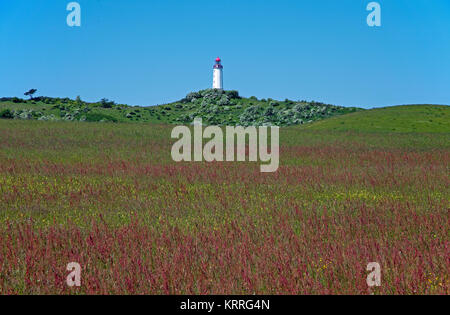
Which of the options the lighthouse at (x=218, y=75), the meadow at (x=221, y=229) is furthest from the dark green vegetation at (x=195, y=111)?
the meadow at (x=221, y=229)

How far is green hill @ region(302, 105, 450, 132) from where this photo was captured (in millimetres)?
56062

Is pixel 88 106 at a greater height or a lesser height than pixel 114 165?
greater

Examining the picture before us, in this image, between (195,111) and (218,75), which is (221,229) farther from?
(218,75)

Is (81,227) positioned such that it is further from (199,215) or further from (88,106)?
(88,106)

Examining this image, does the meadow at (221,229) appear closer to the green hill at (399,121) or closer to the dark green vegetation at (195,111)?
the green hill at (399,121)

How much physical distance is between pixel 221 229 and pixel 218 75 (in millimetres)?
107796

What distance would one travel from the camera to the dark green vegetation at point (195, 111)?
83.6 m

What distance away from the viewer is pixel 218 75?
113875 millimetres

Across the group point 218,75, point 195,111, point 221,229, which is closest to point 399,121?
point 195,111

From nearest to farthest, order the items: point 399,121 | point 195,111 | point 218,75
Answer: point 399,121 → point 195,111 → point 218,75

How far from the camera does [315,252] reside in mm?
6598

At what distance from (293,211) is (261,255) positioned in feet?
12.0

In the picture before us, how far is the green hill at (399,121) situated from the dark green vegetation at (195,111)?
2057 centimetres

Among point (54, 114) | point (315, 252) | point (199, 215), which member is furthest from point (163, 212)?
point (54, 114)
